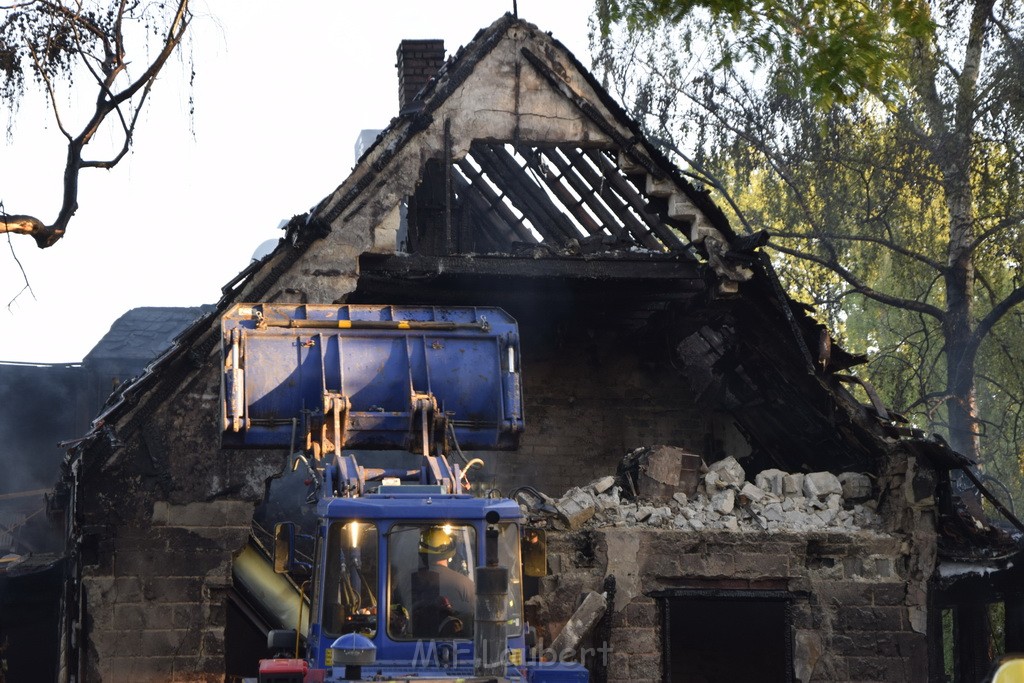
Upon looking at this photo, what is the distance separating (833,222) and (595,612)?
→ 12.4 m

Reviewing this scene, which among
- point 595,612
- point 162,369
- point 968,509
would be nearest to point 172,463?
point 162,369

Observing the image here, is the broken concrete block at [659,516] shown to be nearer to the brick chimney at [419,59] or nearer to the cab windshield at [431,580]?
the cab windshield at [431,580]

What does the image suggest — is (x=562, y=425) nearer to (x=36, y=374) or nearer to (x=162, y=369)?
(x=162, y=369)

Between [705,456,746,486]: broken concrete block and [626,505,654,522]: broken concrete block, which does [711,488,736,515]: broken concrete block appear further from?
[626,505,654,522]: broken concrete block

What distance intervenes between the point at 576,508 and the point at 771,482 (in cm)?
240

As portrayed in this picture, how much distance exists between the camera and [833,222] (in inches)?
938

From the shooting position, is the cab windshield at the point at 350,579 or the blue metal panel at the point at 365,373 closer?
the cab windshield at the point at 350,579

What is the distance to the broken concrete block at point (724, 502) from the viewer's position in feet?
46.8

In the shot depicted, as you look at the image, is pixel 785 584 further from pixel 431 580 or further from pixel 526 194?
pixel 526 194

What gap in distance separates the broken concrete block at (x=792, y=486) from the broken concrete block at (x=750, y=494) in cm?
32

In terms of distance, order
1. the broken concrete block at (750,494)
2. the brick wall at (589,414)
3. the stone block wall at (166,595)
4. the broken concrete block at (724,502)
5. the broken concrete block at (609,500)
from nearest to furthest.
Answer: the stone block wall at (166,595)
the broken concrete block at (609,500)
the broken concrete block at (724,502)
the broken concrete block at (750,494)
the brick wall at (589,414)

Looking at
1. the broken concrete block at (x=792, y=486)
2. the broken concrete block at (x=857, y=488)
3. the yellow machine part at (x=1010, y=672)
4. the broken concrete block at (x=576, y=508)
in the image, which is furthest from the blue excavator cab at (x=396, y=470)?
the broken concrete block at (x=857, y=488)

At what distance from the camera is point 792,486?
14.7 m

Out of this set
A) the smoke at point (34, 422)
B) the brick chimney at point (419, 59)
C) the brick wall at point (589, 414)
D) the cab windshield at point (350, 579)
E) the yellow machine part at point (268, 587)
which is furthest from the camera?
the smoke at point (34, 422)
